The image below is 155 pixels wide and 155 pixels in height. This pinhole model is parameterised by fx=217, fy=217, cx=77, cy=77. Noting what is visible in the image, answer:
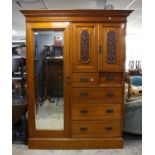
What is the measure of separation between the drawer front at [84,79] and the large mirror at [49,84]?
0.20m

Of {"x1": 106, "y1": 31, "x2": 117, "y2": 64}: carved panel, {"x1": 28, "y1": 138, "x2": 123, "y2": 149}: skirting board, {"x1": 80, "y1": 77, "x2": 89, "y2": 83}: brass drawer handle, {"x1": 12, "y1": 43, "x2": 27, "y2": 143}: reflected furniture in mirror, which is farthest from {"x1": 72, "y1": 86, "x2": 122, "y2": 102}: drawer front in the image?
{"x1": 12, "y1": 43, "x2": 27, "y2": 143}: reflected furniture in mirror

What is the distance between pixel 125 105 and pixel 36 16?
196 centimetres

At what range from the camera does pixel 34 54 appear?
10.4 ft

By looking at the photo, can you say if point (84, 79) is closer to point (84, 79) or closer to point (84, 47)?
point (84, 79)

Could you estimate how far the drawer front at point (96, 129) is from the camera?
10.6 feet

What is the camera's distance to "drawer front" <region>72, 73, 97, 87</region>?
315 cm

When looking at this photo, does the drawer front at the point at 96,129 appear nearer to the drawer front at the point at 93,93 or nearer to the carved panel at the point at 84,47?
the drawer front at the point at 93,93

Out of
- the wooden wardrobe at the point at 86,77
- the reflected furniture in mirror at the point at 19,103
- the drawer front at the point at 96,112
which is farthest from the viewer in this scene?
the reflected furniture in mirror at the point at 19,103

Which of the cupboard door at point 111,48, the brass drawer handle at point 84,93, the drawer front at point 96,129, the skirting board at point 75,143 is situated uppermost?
the cupboard door at point 111,48

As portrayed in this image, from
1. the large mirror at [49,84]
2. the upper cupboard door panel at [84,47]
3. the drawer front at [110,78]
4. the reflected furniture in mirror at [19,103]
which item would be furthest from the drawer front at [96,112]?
the reflected furniture in mirror at [19,103]

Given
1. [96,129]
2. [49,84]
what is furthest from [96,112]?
[49,84]

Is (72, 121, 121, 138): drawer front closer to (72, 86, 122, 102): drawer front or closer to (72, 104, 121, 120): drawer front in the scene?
(72, 104, 121, 120): drawer front

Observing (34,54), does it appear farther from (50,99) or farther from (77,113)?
(77,113)
